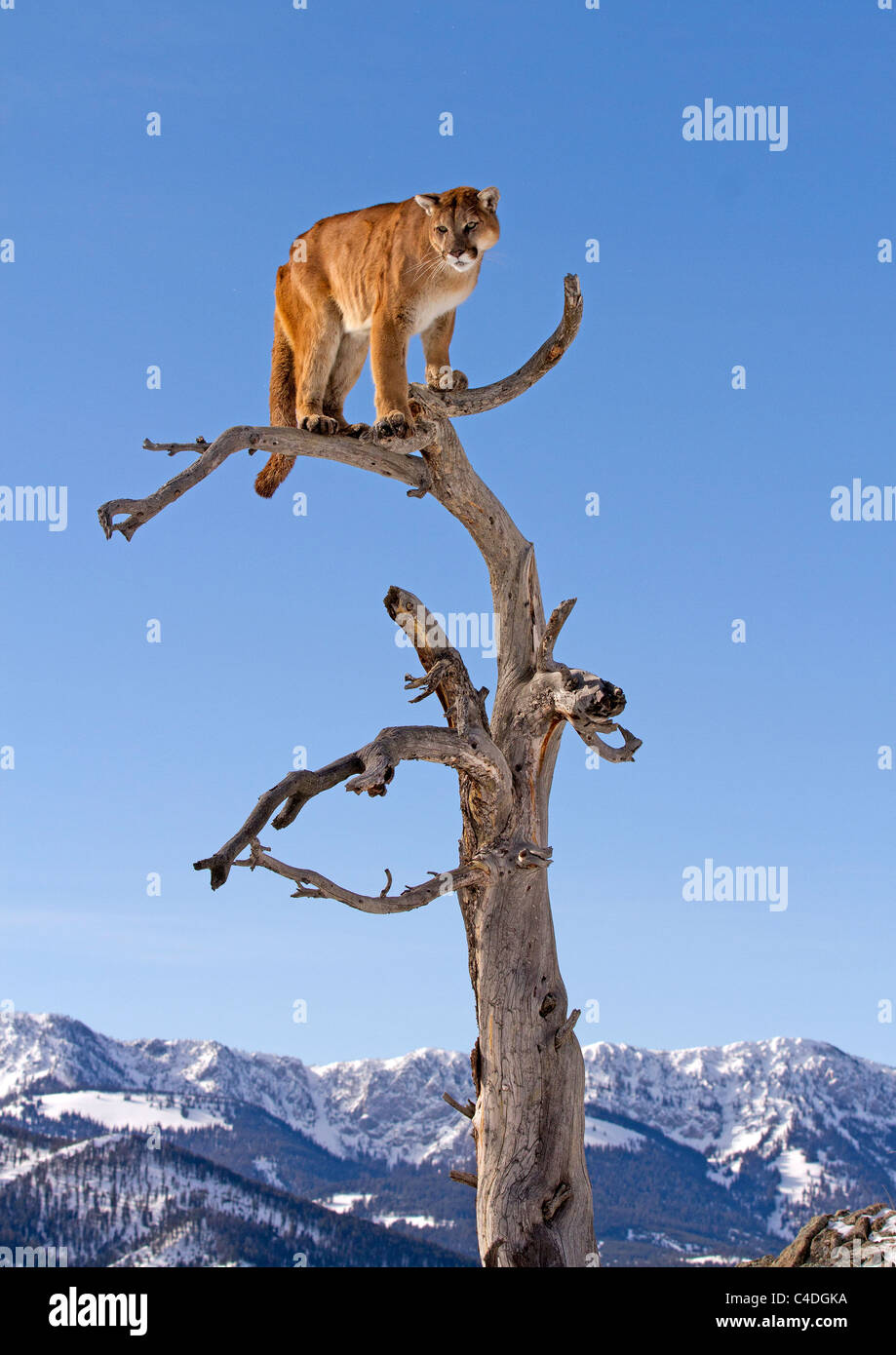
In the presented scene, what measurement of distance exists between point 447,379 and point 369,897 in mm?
4576

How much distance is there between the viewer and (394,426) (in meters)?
10.2

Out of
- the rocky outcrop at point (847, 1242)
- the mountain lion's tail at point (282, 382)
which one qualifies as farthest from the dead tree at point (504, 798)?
the rocky outcrop at point (847, 1242)

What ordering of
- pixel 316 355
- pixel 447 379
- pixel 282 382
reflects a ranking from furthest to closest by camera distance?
1. pixel 282 382
2. pixel 316 355
3. pixel 447 379

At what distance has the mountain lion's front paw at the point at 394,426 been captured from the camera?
10180 millimetres

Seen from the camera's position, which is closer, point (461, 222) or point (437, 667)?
point (461, 222)

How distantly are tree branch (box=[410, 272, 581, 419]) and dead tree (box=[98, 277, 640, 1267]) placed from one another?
0.04 feet

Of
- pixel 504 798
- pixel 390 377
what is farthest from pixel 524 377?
pixel 504 798

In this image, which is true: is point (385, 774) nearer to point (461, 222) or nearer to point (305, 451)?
point (305, 451)

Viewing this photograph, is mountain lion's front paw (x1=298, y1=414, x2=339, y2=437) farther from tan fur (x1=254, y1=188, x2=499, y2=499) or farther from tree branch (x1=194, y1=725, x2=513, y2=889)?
tree branch (x1=194, y1=725, x2=513, y2=889)

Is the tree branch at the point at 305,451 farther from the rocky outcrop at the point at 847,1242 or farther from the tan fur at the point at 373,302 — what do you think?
the rocky outcrop at the point at 847,1242

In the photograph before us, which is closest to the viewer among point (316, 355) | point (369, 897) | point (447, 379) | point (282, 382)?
point (369, 897)
